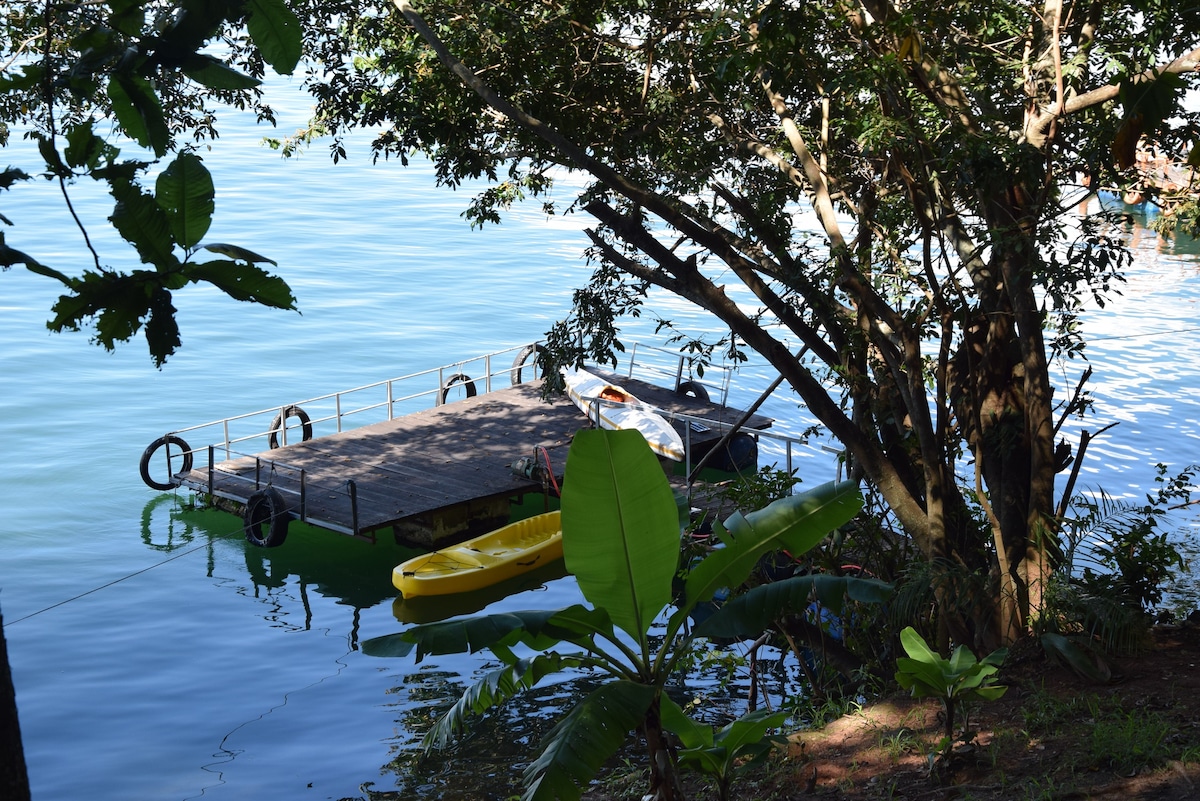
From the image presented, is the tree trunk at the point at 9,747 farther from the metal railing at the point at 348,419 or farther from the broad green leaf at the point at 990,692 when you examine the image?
the metal railing at the point at 348,419

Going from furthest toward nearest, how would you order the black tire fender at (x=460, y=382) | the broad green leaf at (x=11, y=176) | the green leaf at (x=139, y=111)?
the black tire fender at (x=460, y=382), the green leaf at (x=139, y=111), the broad green leaf at (x=11, y=176)

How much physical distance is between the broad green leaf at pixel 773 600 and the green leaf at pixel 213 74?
3701 millimetres

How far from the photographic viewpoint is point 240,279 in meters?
2.40

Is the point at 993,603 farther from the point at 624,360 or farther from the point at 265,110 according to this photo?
the point at 624,360

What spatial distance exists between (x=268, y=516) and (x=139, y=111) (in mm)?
14196

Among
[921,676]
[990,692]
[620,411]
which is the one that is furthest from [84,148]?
[620,411]

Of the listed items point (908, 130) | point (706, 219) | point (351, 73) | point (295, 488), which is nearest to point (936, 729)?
point (908, 130)

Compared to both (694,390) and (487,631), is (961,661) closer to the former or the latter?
(487,631)

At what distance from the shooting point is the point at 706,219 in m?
9.94

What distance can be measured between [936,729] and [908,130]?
13.0ft

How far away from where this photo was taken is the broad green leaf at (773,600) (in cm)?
562

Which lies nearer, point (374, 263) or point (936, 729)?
point (936, 729)

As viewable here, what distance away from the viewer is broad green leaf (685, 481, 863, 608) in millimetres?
5820

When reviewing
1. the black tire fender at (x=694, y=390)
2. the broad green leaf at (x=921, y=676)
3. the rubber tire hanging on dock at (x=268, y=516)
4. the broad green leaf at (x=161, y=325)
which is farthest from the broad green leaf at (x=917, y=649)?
the black tire fender at (x=694, y=390)
